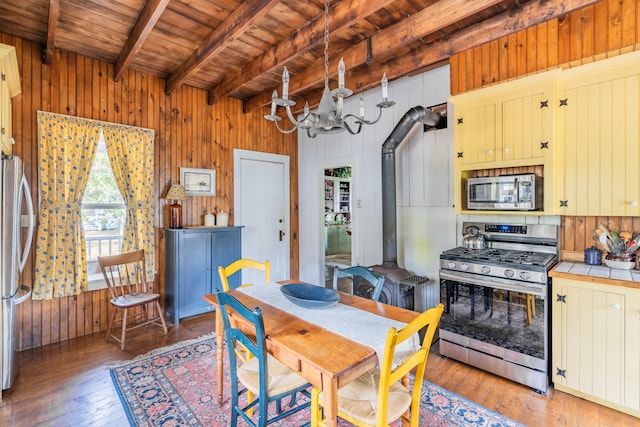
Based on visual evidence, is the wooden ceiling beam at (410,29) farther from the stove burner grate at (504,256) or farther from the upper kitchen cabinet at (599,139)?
the stove burner grate at (504,256)

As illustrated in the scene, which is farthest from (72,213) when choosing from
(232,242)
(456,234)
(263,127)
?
(456,234)

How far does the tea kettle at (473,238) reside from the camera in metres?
2.96

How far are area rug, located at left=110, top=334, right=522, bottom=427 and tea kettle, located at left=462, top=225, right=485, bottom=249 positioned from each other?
1312 millimetres

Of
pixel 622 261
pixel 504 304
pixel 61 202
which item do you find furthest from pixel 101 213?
pixel 622 261

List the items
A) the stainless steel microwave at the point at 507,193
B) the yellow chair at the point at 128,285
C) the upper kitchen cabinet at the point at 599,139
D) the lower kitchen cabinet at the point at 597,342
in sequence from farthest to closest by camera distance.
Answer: the yellow chair at the point at 128,285 < the stainless steel microwave at the point at 507,193 < the upper kitchen cabinet at the point at 599,139 < the lower kitchen cabinet at the point at 597,342

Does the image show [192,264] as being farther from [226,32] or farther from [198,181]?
[226,32]

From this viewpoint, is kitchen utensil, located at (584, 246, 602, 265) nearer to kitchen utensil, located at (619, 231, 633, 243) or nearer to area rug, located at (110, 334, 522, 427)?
kitchen utensil, located at (619, 231, 633, 243)

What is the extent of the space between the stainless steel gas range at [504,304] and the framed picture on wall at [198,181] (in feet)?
9.70

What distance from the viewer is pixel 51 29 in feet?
8.14

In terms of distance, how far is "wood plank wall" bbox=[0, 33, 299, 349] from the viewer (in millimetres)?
2965

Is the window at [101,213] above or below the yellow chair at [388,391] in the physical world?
above

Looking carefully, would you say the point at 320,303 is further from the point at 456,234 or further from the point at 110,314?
the point at 110,314

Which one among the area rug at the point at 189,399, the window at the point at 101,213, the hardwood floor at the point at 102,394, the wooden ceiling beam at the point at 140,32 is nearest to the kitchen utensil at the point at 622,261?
the hardwood floor at the point at 102,394

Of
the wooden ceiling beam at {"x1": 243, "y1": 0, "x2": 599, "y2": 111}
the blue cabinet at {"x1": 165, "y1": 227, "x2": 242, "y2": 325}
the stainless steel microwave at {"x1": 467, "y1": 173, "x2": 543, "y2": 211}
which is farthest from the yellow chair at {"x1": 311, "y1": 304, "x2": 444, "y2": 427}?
the blue cabinet at {"x1": 165, "y1": 227, "x2": 242, "y2": 325}
